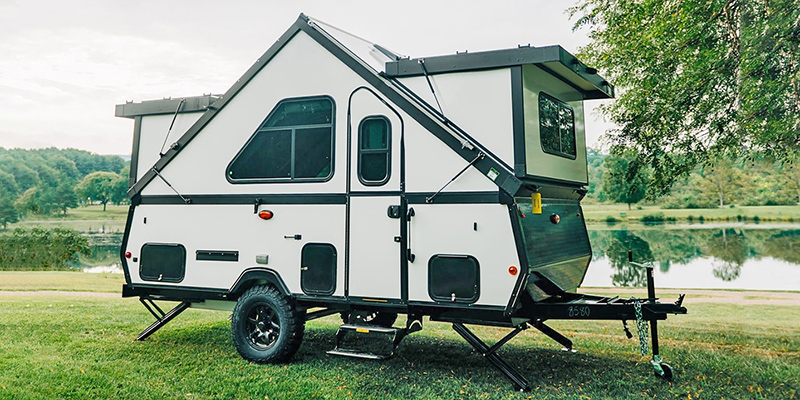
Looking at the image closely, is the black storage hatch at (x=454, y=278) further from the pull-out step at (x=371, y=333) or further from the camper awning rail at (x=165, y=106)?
the camper awning rail at (x=165, y=106)

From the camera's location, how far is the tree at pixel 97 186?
3442 cm

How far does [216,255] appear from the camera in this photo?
242 inches

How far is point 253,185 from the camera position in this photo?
6070 mm

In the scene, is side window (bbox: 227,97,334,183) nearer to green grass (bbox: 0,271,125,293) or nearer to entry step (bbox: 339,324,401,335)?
entry step (bbox: 339,324,401,335)

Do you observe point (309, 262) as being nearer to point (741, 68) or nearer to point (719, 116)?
point (741, 68)

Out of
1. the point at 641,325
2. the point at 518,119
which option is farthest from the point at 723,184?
the point at 518,119

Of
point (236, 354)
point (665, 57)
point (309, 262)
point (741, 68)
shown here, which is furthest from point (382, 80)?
point (665, 57)

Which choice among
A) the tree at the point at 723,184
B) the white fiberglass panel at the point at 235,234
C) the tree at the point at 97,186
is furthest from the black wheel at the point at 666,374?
the tree at the point at 97,186

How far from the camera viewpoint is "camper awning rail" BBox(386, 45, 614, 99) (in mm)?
4863

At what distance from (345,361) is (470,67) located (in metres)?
3.54

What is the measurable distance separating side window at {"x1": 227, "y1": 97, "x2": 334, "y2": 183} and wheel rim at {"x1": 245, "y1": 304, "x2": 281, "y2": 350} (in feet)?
4.86

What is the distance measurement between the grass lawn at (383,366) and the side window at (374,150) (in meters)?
2.06

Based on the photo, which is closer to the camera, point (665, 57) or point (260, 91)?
point (260, 91)

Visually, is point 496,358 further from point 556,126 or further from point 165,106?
point 165,106
